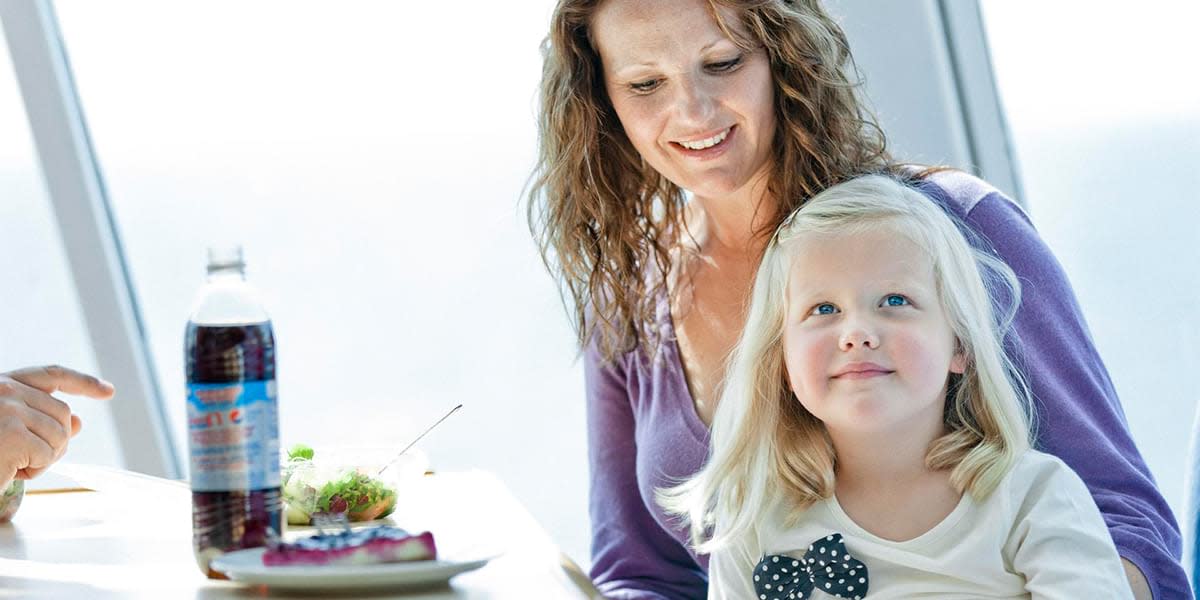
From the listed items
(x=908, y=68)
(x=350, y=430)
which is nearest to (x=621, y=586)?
(x=908, y=68)

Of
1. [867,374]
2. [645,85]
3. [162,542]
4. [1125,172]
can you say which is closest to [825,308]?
[867,374]

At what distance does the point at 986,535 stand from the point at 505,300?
85.2 inches

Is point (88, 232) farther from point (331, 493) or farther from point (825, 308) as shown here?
point (825, 308)

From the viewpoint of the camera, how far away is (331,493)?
1.54 metres

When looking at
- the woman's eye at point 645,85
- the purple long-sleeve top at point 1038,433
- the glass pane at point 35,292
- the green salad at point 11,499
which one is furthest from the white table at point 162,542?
the glass pane at point 35,292

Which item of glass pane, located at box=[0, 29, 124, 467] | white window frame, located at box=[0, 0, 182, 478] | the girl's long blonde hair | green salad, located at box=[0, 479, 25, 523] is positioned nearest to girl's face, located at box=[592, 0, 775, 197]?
the girl's long blonde hair

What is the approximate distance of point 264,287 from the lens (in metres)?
3.41

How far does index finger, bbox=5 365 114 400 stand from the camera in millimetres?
1523

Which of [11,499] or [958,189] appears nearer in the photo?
[11,499]

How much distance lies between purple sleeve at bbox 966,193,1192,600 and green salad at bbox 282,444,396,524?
78 centimetres

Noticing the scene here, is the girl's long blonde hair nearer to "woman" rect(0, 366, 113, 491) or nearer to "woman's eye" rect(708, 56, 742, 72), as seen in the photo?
"woman's eye" rect(708, 56, 742, 72)

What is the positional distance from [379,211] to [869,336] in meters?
2.12

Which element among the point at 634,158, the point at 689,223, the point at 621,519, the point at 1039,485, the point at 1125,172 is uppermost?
the point at 634,158

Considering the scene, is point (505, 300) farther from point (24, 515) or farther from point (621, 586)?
point (24, 515)
